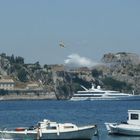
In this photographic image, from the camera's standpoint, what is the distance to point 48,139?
59594 mm

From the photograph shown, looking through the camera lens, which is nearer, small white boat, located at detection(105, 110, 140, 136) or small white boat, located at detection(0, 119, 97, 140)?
small white boat, located at detection(0, 119, 97, 140)

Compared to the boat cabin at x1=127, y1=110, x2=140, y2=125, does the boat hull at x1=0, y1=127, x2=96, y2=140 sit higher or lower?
lower

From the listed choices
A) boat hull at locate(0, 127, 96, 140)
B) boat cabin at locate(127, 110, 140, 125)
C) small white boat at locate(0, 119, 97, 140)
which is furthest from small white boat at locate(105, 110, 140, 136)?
boat hull at locate(0, 127, 96, 140)

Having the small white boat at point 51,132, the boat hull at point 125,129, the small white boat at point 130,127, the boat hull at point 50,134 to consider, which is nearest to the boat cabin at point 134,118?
the small white boat at point 130,127

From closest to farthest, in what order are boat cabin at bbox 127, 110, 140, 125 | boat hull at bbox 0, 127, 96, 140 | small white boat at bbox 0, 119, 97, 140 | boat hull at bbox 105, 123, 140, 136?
boat hull at bbox 0, 127, 96, 140 < small white boat at bbox 0, 119, 97, 140 < boat hull at bbox 105, 123, 140, 136 < boat cabin at bbox 127, 110, 140, 125

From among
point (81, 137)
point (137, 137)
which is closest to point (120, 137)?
point (137, 137)

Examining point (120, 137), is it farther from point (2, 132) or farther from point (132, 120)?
point (2, 132)

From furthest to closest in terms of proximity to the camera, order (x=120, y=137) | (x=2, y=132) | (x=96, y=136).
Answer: (x=120, y=137), (x=96, y=136), (x=2, y=132)

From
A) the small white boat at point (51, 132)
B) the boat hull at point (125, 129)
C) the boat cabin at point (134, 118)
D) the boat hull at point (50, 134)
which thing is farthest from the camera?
the boat cabin at point (134, 118)

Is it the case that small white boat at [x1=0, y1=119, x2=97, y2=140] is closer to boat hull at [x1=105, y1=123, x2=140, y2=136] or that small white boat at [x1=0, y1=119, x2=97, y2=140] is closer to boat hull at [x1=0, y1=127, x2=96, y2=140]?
boat hull at [x1=0, y1=127, x2=96, y2=140]

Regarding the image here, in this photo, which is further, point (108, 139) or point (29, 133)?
point (108, 139)

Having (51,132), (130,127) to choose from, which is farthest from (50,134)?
(130,127)

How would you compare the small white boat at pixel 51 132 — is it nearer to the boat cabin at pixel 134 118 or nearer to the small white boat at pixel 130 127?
the small white boat at pixel 130 127

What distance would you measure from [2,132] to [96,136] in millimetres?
8317
